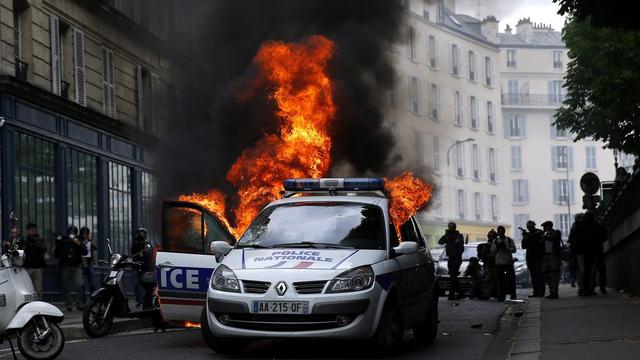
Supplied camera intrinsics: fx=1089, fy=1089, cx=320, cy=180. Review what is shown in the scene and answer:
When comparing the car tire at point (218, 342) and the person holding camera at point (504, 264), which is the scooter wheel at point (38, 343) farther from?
the person holding camera at point (504, 264)

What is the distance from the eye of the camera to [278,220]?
1130 centimetres

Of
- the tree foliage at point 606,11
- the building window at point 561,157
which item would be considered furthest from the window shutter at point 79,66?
the building window at point 561,157

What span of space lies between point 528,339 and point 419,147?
Result: 1172 cm

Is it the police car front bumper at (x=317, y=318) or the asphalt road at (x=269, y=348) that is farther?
the asphalt road at (x=269, y=348)

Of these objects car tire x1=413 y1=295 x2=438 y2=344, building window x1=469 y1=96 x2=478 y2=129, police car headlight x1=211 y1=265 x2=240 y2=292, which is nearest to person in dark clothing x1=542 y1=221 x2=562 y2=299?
car tire x1=413 y1=295 x2=438 y2=344

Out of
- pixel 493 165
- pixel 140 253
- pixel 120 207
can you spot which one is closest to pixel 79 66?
pixel 120 207

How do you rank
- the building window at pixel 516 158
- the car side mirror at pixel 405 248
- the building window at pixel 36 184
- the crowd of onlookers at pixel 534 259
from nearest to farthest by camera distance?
the car side mirror at pixel 405 248
the crowd of onlookers at pixel 534 259
the building window at pixel 36 184
the building window at pixel 516 158

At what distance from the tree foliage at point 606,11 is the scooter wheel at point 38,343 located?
831 cm

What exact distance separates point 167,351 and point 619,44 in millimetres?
15453

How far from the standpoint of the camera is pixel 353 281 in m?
9.99

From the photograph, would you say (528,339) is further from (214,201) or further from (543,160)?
(543,160)

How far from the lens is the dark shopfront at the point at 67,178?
2181cm

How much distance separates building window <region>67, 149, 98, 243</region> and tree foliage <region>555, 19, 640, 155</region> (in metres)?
12.0

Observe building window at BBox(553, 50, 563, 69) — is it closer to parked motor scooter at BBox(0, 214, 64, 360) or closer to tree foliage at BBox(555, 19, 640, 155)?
tree foliage at BBox(555, 19, 640, 155)
